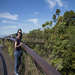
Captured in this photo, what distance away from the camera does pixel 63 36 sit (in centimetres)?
659

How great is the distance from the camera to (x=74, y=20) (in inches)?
295

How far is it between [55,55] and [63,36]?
1191 mm

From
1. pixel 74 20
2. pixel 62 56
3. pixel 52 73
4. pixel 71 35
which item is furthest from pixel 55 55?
pixel 52 73

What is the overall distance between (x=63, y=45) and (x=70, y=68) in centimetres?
117

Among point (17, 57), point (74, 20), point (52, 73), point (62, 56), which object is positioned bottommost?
point (62, 56)

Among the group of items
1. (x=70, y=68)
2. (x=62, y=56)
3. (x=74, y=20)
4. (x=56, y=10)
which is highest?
(x=56, y=10)

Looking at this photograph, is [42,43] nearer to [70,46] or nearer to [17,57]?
[70,46]

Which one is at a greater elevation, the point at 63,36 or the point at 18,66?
the point at 63,36

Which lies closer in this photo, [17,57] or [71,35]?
[17,57]

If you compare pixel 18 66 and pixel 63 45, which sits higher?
pixel 63 45

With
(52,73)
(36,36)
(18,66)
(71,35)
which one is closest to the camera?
(52,73)

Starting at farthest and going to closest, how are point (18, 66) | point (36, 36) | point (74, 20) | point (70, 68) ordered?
point (36, 36) → point (74, 20) → point (70, 68) → point (18, 66)

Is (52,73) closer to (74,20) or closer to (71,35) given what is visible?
(71,35)

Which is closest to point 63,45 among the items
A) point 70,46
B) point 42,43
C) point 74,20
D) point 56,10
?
point 70,46
